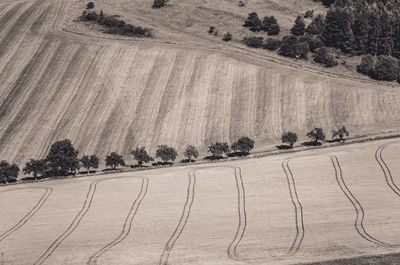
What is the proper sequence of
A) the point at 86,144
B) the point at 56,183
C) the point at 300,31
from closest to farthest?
the point at 56,183 → the point at 86,144 → the point at 300,31

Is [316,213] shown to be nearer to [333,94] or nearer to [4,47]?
[333,94]

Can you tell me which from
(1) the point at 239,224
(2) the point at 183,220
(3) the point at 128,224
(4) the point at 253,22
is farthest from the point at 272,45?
(3) the point at 128,224

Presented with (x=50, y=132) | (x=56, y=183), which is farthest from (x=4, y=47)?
(x=56, y=183)

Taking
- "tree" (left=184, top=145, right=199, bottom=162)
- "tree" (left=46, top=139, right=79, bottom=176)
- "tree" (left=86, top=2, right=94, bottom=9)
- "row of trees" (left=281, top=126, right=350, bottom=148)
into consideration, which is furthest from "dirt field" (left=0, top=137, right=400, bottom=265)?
"tree" (left=86, top=2, right=94, bottom=9)

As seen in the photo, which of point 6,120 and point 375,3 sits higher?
point 375,3

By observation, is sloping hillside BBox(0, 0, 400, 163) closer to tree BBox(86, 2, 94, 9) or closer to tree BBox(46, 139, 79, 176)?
tree BBox(46, 139, 79, 176)
